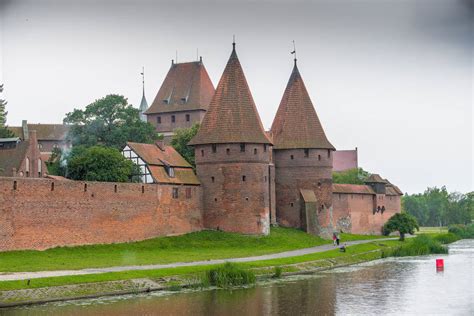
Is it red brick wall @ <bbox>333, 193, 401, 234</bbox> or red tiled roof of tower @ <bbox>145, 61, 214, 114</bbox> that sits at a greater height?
red tiled roof of tower @ <bbox>145, 61, 214, 114</bbox>

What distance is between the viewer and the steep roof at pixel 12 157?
54719 mm

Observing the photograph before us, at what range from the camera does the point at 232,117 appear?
156ft

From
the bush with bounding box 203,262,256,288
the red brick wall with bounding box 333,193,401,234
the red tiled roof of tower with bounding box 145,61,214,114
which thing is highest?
the red tiled roof of tower with bounding box 145,61,214,114

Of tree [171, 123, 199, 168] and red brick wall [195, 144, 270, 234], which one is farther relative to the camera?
tree [171, 123, 199, 168]

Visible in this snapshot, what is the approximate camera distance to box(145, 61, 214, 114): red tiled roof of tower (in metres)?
71.1

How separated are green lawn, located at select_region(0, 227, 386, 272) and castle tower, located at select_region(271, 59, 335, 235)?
1669 millimetres

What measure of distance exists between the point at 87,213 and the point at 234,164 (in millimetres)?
10815

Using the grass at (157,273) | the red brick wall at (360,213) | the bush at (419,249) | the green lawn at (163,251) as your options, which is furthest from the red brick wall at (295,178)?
the red brick wall at (360,213)

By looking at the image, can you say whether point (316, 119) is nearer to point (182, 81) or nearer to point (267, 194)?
point (267, 194)

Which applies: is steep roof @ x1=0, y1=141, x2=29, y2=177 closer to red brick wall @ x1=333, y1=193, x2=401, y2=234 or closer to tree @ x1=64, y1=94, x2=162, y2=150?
tree @ x1=64, y1=94, x2=162, y2=150

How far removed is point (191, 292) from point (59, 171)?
30.3m

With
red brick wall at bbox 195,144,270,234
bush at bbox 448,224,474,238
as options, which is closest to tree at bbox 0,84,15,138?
red brick wall at bbox 195,144,270,234

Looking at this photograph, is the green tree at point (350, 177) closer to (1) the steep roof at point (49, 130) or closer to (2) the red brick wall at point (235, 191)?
(1) the steep roof at point (49, 130)

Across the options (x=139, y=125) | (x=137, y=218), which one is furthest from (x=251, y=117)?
(x=139, y=125)
